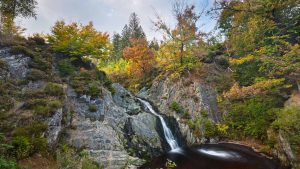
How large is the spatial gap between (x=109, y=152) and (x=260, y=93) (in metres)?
11.1

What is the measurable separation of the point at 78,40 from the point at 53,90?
6.81 meters

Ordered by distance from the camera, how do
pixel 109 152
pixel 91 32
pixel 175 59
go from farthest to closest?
pixel 175 59, pixel 91 32, pixel 109 152

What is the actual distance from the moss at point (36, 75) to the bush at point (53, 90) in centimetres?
129

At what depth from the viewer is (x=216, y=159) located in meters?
12.1

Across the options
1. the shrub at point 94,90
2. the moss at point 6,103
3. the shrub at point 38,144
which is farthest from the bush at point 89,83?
the shrub at point 38,144

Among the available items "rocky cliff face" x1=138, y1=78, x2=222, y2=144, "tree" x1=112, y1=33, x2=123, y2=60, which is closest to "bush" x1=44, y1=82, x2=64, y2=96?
"rocky cliff face" x1=138, y1=78, x2=222, y2=144

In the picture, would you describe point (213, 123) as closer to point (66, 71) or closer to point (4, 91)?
point (66, 71)

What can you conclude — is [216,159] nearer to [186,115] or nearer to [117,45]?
[186,115]

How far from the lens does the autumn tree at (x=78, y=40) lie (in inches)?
713

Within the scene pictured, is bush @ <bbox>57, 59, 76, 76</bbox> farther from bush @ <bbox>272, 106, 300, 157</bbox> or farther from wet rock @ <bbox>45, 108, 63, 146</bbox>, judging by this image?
bush @ <bbox>272, 106, 300, 157</bbox>

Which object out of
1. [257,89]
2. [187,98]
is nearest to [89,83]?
[187,98]

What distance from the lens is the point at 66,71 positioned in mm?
17125

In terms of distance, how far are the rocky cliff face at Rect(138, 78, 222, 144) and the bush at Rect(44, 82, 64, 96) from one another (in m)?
8.83

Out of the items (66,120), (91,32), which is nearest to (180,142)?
(66,120)
